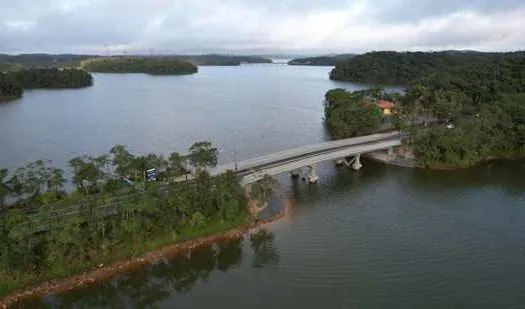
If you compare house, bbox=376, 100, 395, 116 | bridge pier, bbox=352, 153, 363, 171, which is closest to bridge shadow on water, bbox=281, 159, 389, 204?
bridge pier, bbox=352, 153, 363, 171

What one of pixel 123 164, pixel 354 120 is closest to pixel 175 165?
pixel 123 164

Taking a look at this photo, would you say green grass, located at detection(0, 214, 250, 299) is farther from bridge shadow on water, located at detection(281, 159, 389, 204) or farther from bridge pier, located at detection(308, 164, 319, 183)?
bridge pier, located at detection(308, 164, 319, 183)

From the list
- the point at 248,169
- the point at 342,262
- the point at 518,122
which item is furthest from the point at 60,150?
the point at 518,122

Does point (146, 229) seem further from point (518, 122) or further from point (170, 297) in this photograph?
point (518, 122)

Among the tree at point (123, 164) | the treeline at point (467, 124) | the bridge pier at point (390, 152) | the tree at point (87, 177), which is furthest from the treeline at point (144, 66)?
the tree at point (87, 177)

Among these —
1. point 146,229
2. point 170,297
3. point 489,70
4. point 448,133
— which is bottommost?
point 170,297

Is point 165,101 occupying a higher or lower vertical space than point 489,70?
lower
